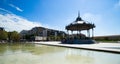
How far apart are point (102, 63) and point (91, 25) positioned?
2230 centimetres

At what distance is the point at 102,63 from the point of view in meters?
6.70

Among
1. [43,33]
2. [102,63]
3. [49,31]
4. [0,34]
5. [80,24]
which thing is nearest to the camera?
[102,63]

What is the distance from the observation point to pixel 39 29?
8844cm

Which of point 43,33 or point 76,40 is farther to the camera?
point 43,33

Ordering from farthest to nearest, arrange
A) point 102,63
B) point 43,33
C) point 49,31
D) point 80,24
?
1. point 49,31
2. point 43,33
3. point 80,24
4. point 102,63

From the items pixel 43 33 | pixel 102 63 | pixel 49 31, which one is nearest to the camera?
pixel 102 63

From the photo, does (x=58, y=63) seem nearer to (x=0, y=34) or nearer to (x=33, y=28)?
(x=0, y=34)

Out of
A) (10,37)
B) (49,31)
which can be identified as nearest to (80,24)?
(10,37)

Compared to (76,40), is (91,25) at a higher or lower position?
higher

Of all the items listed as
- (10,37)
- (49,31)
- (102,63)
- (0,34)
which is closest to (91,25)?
(102,63)

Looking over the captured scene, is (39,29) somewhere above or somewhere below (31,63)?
above

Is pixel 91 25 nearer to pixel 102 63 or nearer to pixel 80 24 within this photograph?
pixel 80 24

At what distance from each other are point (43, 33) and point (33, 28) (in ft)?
36.8

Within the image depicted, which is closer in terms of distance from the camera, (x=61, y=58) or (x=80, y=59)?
(x=80, y=59)
